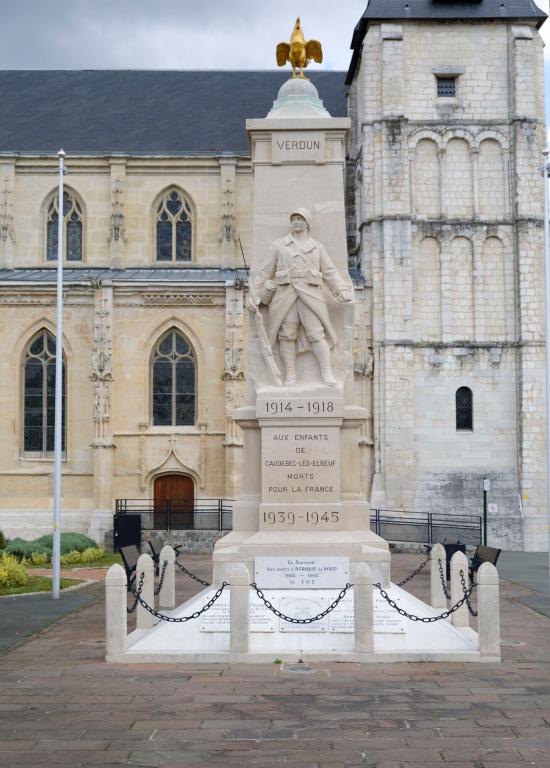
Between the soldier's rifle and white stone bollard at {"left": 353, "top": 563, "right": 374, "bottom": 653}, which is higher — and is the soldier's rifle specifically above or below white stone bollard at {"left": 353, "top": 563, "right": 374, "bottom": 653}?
above

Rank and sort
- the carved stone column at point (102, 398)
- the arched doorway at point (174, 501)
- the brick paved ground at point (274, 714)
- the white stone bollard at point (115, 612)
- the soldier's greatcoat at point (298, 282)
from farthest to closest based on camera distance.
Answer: the arched doorway at point (174, 501) < the carved stone column at point (102, 398) < the soldier's greatcoat at point (298, 282) < the white stone bollard at point (115, 612) < the brick paved ground at point (274, 714)

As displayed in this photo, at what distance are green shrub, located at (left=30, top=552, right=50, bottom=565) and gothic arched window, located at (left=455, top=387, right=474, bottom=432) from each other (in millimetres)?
15606

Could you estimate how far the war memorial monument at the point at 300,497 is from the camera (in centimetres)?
1069

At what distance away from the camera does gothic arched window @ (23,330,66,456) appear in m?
34.9

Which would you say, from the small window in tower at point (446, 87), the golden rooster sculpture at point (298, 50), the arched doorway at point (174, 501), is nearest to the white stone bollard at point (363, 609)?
the golden rooster sculpture at point (298, 50)

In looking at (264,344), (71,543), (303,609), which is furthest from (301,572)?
(71,543)

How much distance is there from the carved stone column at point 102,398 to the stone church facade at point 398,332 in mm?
69

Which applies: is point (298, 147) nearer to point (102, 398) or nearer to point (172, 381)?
point (102, 398)

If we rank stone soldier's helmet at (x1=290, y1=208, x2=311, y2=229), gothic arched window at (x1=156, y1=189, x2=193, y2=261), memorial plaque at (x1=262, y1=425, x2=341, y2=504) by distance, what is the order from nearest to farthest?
1. memorial plaque at (x1=262, y1=425, x2=341, y2=504)
2. stone soldier's helmet at (x1=290, y1=208, x2=311, y2=229)
3. gothic arched window at (x1=156, y1=189, x2=193, y2=261)

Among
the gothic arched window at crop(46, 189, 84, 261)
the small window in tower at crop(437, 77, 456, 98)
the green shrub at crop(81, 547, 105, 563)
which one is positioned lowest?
the green shrub at crop(81, 547, 105, 563)

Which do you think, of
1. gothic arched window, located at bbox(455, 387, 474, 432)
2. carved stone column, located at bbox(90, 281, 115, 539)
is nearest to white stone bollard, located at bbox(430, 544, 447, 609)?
carved stone column, located at bbox(90, 281, 115, 539)

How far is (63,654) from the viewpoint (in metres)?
11.6

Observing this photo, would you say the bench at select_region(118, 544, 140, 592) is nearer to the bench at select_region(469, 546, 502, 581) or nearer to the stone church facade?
the bench at select_region(469, 546, 502, 581)

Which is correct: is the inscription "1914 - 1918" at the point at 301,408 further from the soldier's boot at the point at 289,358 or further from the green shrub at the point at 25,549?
the green shrub at the point at 25,549
